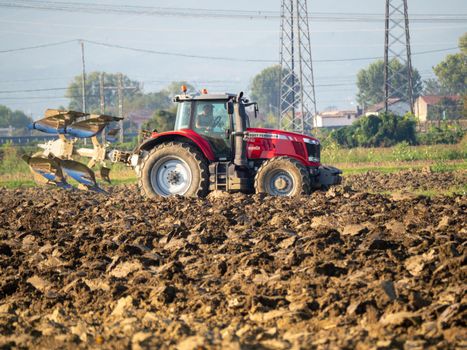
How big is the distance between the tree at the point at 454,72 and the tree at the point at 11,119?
221ft

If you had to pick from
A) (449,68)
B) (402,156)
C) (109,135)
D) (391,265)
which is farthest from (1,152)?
(449,68)

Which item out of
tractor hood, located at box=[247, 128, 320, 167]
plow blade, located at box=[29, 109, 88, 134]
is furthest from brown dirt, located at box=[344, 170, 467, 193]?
plow blade, located at box=[29, 109, 88, 134]

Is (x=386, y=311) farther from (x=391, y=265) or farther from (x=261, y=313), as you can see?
(x=391, y=265)

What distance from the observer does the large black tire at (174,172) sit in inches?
686

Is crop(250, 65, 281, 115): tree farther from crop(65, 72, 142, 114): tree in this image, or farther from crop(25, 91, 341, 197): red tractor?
crop(25, 91, 341, 197): red tractor

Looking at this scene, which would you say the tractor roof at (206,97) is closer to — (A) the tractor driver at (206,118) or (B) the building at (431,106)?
(A) the tractor driver at (206,118)

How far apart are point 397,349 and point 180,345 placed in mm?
1554

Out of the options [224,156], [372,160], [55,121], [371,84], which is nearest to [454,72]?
[371,84]

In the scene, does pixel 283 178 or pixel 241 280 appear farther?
pixel 283 178

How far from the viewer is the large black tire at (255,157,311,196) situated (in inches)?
675

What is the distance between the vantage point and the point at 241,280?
8.60 meters

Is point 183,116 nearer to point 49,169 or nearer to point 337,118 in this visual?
point 49,169

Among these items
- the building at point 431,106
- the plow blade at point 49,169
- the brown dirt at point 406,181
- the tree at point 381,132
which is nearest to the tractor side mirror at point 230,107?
the plow blade at point 49,169

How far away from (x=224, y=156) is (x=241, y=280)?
30.0ft
